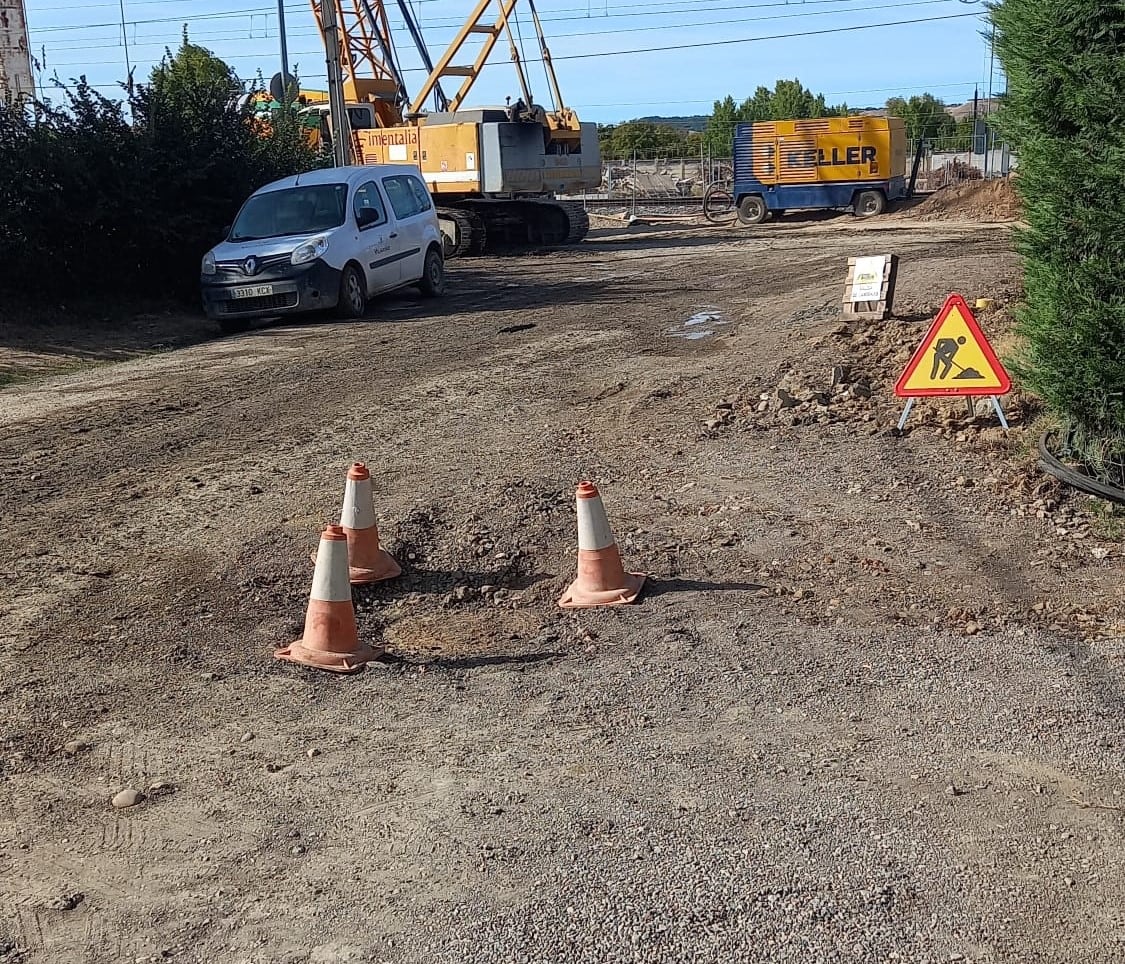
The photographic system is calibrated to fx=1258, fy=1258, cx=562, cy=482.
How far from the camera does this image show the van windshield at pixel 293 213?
16375mm

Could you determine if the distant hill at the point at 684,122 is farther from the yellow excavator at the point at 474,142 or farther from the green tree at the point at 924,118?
the yellow excavator at the point at 474,142

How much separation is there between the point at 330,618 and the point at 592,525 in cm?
136

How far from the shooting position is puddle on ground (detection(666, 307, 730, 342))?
Answer: 13.9m

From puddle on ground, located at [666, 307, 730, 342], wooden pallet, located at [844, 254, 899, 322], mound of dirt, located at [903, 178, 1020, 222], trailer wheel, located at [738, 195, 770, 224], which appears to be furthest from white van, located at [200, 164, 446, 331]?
trailer wheel, located at [738, 195, 770, 224]

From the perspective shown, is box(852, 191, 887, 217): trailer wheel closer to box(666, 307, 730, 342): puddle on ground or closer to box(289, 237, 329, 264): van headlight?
box(666, 307, 730, 342): puddle on ground

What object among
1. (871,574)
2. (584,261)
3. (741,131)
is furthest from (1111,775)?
(741,131)

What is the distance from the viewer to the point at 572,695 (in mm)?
5062

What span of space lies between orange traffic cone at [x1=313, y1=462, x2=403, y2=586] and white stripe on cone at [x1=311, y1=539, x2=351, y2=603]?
95 centimetres

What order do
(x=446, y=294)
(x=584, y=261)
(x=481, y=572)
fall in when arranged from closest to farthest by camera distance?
1. (x=481, y=572)
2. (x=446, y=294)
3. (x=584, y=261)

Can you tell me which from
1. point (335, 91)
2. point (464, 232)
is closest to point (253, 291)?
point (335, 91)

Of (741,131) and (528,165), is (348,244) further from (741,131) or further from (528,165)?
(741,131)

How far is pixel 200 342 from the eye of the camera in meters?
16.2

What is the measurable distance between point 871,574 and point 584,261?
20.1 m

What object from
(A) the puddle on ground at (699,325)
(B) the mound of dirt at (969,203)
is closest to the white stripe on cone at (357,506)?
(A) the puddle on ground at (699,325)
